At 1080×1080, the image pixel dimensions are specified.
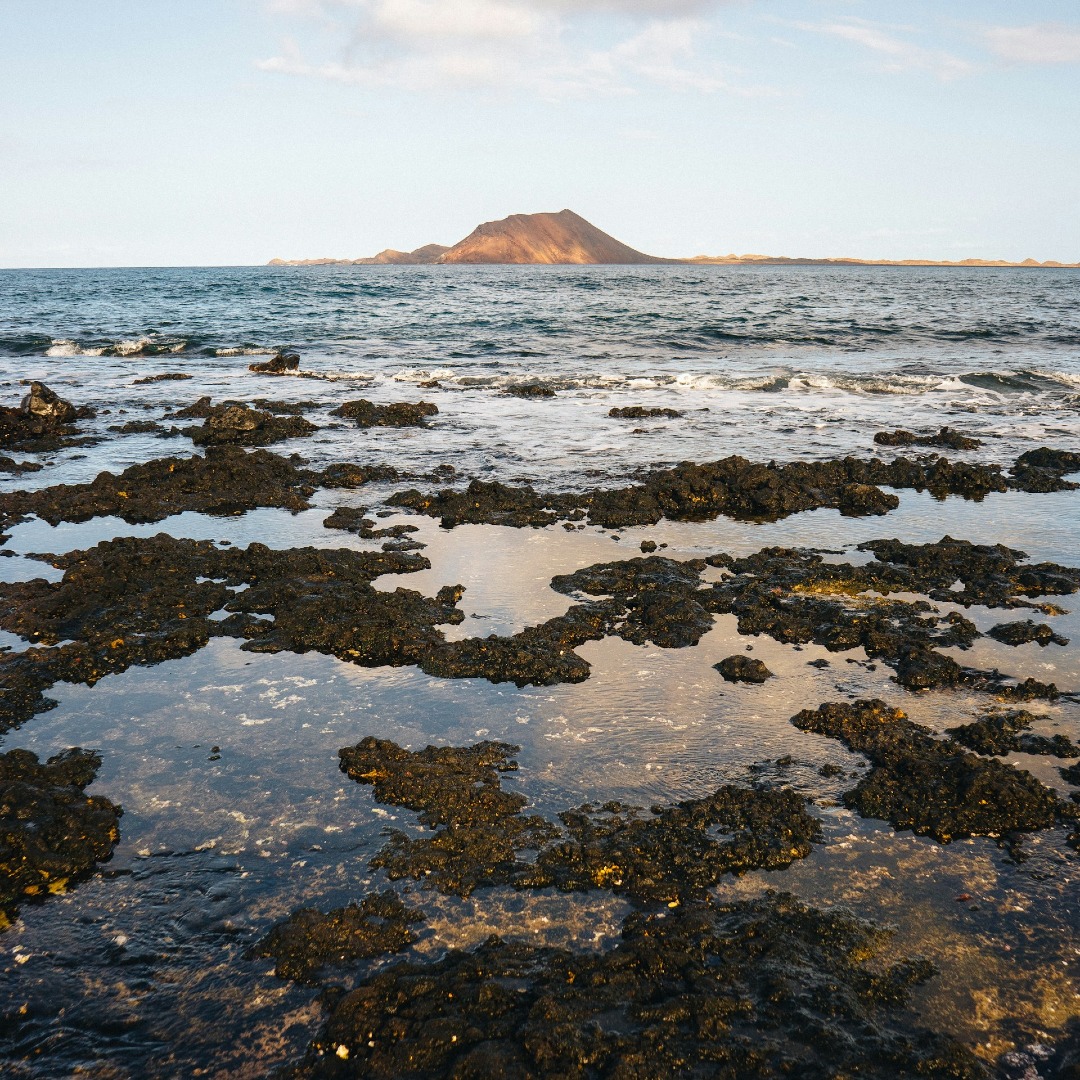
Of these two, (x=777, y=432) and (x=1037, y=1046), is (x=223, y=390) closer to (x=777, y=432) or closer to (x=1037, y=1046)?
Result: (x=777, y=432)

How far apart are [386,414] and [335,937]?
46.6 feet

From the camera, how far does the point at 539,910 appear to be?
382cm

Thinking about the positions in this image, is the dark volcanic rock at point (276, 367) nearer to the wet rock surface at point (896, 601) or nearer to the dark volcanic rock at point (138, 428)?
the dark volcanic rock at point (138, 428)

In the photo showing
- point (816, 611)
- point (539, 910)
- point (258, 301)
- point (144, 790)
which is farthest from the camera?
point (258, 301)

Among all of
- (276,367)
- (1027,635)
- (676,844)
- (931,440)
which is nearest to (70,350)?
(276,367)

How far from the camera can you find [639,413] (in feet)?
56.5

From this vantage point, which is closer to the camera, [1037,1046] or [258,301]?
[1037,1046]

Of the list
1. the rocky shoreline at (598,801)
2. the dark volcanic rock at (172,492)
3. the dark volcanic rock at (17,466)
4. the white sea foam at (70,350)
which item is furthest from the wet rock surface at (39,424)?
the white sea foam at (70,350)

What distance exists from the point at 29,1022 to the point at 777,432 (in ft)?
47.9

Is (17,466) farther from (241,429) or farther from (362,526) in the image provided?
(362,526)

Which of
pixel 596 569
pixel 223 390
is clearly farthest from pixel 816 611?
pixel 223 390

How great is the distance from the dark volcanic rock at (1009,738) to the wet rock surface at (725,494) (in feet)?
15.9

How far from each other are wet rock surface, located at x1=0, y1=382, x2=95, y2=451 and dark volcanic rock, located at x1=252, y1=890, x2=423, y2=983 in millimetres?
12834

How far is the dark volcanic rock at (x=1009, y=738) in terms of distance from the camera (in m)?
5.06
